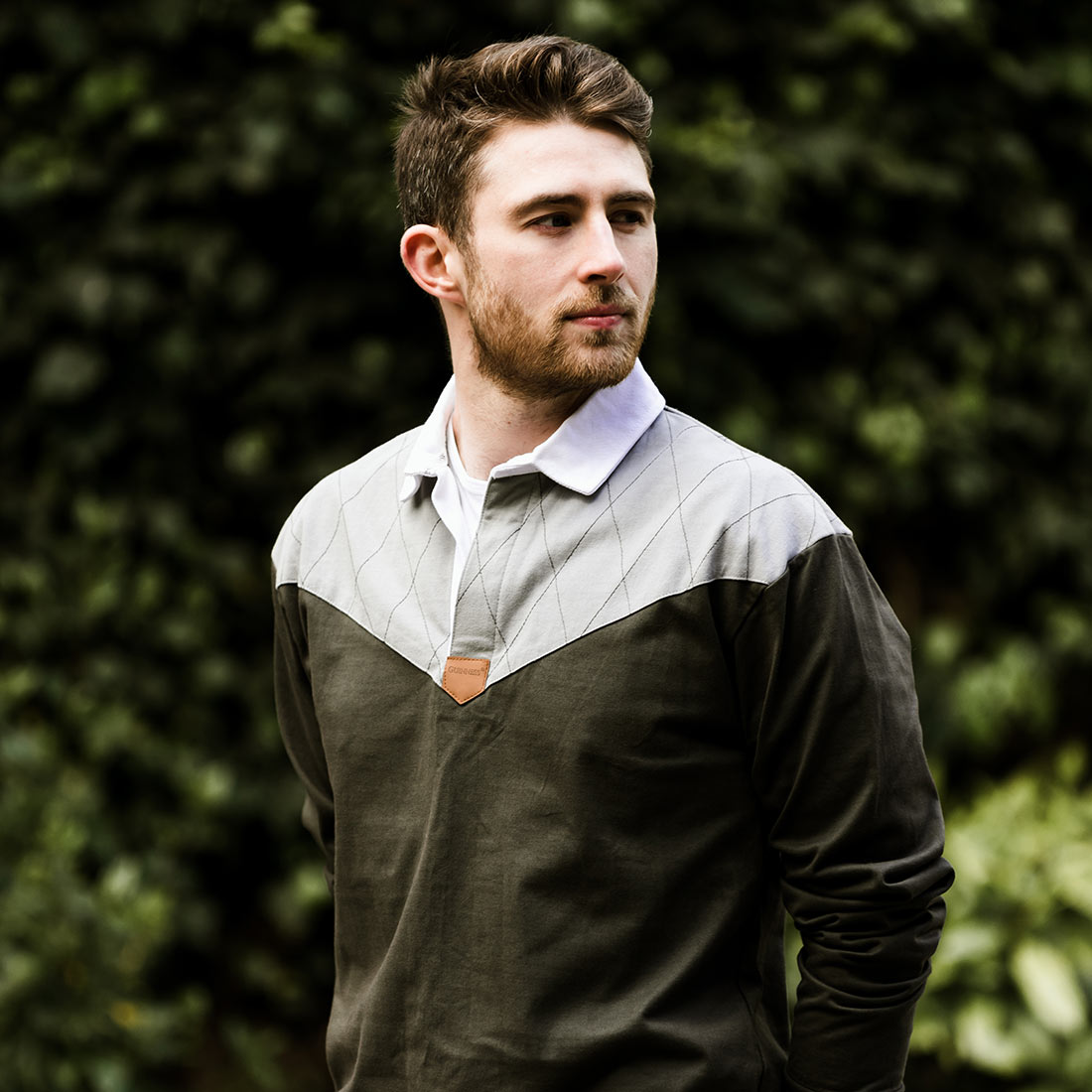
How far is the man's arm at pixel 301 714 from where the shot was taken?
1.85m

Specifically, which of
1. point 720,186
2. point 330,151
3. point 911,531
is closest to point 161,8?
point 330,151

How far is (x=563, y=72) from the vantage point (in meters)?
1.57

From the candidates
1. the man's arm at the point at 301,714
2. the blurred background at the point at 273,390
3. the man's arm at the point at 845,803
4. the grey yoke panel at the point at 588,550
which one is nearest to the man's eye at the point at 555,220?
the grey yoke panel at the point at 588,550

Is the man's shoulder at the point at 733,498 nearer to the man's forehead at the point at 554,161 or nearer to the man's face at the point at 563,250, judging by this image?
the man's face at the point at 563,250

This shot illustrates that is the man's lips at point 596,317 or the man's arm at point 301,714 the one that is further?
the man's arm at point 301,714

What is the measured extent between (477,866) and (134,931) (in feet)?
6.86

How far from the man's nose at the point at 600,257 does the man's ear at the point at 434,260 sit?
0.64 ft

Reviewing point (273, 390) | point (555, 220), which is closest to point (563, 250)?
point (555, 220)

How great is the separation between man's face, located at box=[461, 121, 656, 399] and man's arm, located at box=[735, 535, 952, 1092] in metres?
0.34

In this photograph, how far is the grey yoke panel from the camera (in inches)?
59.4

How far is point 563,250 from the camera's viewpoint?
155 centimetres

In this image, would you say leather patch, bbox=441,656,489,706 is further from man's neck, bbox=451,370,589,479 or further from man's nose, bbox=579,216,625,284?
man's nose, bbox=579,216,625,284

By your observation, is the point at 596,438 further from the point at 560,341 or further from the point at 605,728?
the point at 605,728

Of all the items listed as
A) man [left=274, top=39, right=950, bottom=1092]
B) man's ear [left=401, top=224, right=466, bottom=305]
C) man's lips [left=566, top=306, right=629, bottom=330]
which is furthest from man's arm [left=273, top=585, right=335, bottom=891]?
man's lips [left=566, top=306, right=629, bottom=330]
